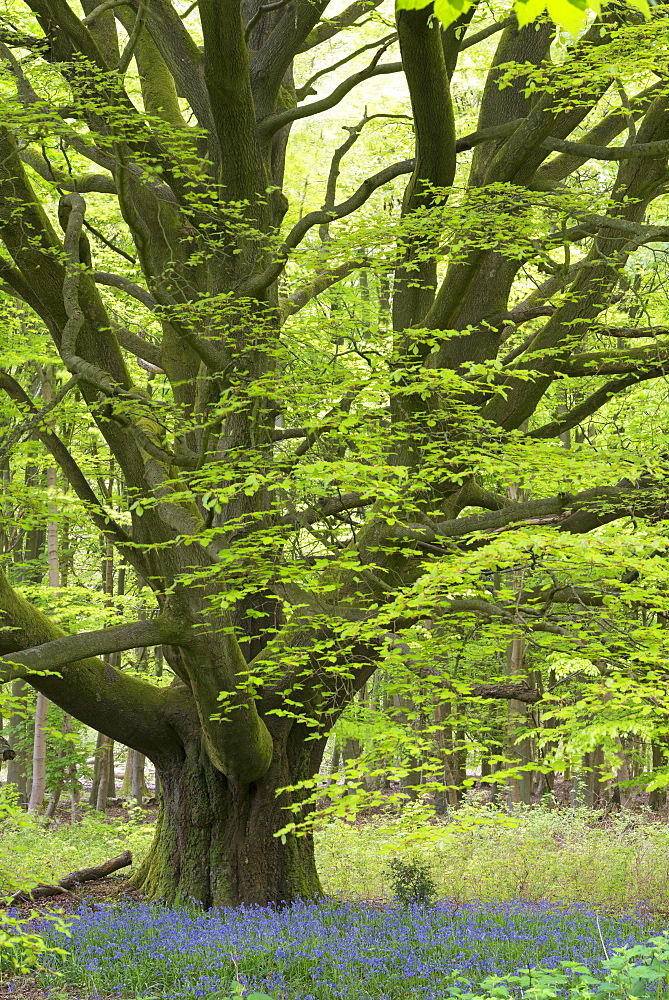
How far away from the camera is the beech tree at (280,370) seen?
619cm

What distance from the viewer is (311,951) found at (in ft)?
20.8

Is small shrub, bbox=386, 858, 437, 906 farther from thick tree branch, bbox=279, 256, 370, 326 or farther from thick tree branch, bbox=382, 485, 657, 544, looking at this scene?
thick tree branch, bbox=279, 256, 370, 326

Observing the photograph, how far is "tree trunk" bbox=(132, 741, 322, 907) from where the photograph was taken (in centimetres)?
860

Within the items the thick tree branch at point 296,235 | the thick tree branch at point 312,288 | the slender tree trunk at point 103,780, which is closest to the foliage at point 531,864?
Answer: the thick tree branch at point 312,288

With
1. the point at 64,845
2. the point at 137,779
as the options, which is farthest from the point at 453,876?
the point at 137,779

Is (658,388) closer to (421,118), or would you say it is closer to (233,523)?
(421,118)

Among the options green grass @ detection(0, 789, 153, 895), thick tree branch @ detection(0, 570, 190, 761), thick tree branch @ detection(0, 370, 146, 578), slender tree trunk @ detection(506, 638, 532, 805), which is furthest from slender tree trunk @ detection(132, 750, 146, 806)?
thick tree branch @ detection(0, 370, 146, 578)

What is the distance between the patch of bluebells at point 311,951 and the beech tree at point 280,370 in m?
1.35

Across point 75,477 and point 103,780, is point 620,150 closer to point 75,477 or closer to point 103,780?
point 75,477

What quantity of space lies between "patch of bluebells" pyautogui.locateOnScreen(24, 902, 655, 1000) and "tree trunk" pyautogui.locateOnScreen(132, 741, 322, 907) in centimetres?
80

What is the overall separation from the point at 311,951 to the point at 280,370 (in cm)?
473

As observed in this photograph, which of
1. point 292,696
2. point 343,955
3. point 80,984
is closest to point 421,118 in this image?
point 292,696

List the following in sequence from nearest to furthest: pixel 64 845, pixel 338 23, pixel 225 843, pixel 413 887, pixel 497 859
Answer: pixel 225 843 < pixel 413 887 < pixel 338 23 < pixel 497 859 < pixel 64 845

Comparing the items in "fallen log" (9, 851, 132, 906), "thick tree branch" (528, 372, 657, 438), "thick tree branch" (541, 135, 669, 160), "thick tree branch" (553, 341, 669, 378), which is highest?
"thick tree branch" (541, 135, 669, 160)
